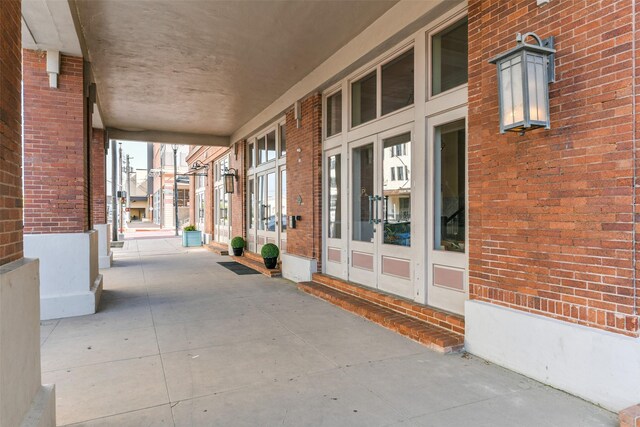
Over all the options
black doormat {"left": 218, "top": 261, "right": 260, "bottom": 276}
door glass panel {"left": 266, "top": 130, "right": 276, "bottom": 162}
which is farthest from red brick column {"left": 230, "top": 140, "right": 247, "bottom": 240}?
door glass panel {"left": 266, "top": 130, "right": 276, "bottom": 162}

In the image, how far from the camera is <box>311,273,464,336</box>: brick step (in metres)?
3.94

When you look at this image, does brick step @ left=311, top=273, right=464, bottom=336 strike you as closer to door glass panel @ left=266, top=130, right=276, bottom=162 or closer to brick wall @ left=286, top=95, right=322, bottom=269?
brick wall @ left=286, top=95, right=322, bottom=269

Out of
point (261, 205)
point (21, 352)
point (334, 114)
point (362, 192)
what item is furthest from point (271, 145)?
point (21, 352)

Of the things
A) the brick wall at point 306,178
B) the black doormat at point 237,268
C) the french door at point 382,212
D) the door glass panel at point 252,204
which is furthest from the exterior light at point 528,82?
the door glass panel at point 252,204

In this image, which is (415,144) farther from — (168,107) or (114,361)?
(168,107)

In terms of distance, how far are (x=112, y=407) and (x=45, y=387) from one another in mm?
514

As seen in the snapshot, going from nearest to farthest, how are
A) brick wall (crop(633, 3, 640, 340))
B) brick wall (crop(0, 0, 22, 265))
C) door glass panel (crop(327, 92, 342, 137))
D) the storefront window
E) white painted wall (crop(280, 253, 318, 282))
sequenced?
brick wall (crop(0, 0, 22, 265)), brick wall (crop(633, 3, 640, 340)), door glass panel (crop(327, 92, 342, 137)), white painted wall (crop(280, 253, 318, 282)), the storefront window

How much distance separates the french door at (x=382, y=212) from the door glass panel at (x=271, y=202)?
357cm

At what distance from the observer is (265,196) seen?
32.4 ft

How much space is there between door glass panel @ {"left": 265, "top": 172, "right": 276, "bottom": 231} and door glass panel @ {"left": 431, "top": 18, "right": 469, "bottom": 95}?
17.8 ft

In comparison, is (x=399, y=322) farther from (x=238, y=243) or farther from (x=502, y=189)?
(x=238, y=243)

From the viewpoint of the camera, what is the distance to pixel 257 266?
8797 mm

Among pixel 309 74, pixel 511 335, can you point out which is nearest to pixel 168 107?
pixel 309 74

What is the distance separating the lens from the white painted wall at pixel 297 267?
6855 millimetres
